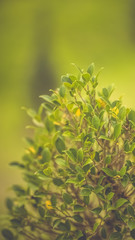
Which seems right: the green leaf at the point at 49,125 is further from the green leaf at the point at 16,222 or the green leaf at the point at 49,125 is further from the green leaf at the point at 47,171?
the green leaf at the point at 16,222

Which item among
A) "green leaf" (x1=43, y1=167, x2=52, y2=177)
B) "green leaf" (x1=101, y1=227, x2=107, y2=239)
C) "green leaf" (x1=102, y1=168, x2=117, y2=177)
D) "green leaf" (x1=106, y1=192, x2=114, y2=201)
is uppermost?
"green leaf" (x1=43, y1=167, x2=52, y2=177)

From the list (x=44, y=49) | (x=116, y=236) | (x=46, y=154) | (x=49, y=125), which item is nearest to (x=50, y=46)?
(x=44, y=49)

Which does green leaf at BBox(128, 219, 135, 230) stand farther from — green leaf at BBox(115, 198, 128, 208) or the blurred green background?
the blurred green background

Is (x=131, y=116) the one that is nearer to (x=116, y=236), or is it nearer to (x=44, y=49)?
(x=116, y=236)

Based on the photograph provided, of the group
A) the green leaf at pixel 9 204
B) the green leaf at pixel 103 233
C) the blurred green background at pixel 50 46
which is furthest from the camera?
the blurred green background at pixel 50 46

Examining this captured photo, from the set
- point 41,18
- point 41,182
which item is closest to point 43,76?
point 41,18

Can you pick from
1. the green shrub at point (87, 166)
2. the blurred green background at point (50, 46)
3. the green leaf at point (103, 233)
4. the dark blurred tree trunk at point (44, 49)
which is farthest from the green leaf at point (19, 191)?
the dark blurred tree trunk at point (44, 49)

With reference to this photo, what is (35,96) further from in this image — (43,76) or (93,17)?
(93,17)

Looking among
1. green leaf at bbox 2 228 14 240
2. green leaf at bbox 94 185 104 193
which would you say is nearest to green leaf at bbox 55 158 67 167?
green leaf at bbox 94 185 104 193
